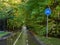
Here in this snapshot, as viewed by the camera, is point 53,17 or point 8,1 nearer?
point 53,17

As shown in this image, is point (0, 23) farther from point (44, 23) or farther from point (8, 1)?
point (44, 23)

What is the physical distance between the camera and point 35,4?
4206cm

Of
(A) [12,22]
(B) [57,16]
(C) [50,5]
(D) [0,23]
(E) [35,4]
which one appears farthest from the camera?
(A) [12,22]

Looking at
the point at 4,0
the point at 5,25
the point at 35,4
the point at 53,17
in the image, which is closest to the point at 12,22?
the point at 5,25

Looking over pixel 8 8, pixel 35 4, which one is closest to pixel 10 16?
pixel 8 8

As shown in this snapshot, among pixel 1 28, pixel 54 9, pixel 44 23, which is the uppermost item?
pixel 54 9

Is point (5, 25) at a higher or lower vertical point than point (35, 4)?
lower

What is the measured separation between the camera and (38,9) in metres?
39.6

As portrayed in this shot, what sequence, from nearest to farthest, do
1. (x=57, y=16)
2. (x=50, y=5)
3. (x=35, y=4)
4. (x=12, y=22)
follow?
(x=57, y=16)
(x=50, y=5)
(x=35, y=4)
(x=12, y=22)

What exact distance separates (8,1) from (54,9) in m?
43.6

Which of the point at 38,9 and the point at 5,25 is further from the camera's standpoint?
the point at 5,25

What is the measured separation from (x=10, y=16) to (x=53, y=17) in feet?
147

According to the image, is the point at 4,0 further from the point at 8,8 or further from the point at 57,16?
the point at 57,16

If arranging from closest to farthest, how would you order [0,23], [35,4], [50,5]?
[50,5]
[35,4]
[0,23]
